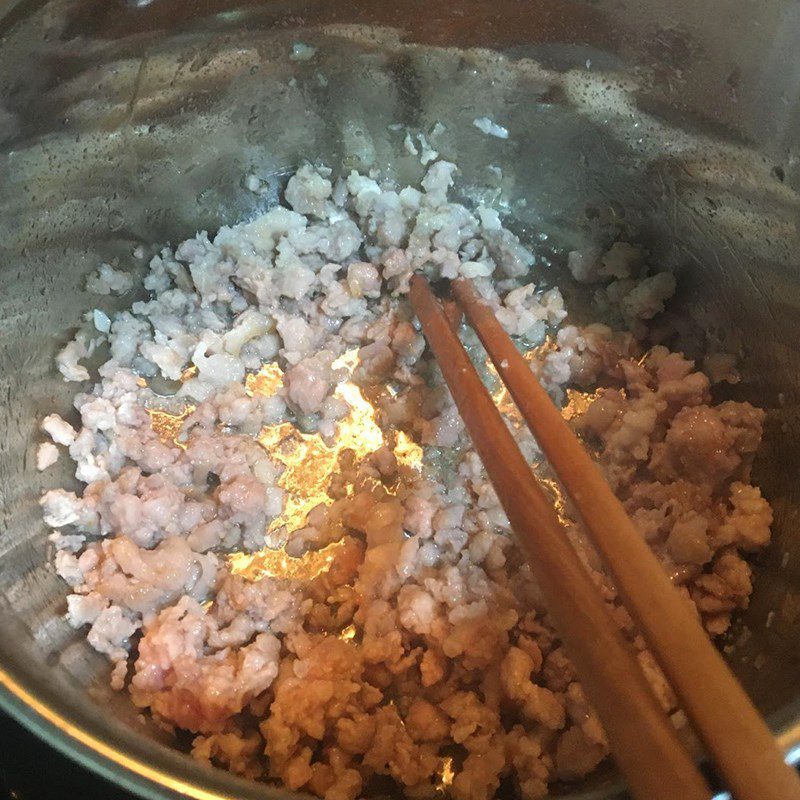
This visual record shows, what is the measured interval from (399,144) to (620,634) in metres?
1.54

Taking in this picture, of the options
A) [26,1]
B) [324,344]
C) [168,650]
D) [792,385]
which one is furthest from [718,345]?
Answer: [26,1]

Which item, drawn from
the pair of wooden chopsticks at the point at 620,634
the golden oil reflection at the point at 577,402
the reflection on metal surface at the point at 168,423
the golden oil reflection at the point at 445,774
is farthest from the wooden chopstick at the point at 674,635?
the reflection on metal surface at the point at 168,423

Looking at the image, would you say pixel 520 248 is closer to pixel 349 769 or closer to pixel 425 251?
pixel 425 251

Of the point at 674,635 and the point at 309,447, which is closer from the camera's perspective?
the point at 674,635

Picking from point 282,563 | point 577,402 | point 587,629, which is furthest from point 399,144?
point 587,629

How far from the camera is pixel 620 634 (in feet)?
3.80

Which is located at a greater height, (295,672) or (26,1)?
(26,1)

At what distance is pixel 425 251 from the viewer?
207 cm

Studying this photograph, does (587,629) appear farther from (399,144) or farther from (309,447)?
(399,144)

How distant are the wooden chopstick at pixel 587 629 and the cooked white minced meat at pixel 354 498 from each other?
0.94 feet

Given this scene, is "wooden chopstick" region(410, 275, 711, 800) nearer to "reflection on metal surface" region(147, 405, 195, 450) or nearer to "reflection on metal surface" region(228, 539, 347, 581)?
"reflection on metal surface" region(228, 539, 347, 581)

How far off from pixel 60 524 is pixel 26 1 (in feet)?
3.70

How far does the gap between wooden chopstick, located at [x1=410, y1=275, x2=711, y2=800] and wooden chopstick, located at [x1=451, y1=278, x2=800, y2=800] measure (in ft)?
0.14

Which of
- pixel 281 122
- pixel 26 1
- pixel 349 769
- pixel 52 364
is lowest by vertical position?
Result: pixel 349 769
